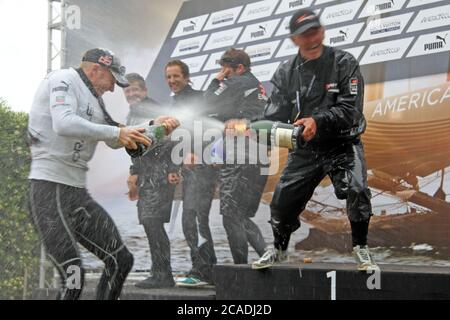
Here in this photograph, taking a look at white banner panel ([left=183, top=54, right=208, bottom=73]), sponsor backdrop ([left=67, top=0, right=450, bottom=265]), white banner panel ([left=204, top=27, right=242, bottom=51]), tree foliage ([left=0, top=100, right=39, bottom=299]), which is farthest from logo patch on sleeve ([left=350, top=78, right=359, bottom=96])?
tree foliage ([left=0, top=100, right=39, bottom=299])

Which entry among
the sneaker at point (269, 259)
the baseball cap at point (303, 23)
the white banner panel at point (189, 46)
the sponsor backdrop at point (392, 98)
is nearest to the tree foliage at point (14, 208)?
the white banner panel at point (189, 46)

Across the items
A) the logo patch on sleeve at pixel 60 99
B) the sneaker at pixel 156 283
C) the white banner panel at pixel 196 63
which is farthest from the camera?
the white banner panel at pixel 196 63

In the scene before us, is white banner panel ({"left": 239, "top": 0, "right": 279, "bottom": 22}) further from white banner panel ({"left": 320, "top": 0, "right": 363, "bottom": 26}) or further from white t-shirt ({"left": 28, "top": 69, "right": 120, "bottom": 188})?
white t-shirt ({"left": 28, "top": 69, "right": 120, "bottom": 188})

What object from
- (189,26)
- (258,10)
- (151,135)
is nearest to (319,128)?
(151,135)

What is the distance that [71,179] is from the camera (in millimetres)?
4000

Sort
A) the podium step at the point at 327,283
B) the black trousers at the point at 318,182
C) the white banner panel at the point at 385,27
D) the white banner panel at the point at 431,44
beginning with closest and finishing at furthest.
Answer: the podium step at the point at 327,283
the black trousers at the point at 318,182
the white banner panel at the point at 431,44
the white banner panel at the point at 385,27

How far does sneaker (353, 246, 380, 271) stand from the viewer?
348 centimetres

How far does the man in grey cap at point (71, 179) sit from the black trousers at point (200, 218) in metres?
0.97

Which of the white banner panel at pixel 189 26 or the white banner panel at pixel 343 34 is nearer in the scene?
the white banner panel at pixel 343 34

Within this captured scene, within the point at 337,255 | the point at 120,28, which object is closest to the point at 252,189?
the point at 337,255

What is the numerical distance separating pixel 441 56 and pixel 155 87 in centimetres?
236

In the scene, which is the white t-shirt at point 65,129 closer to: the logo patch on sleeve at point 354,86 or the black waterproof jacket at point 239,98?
the black waterproof jacket at point 239,98

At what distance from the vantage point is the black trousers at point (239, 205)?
15.8 feet

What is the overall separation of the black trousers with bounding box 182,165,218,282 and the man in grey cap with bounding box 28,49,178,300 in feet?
3.20
